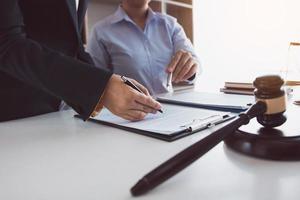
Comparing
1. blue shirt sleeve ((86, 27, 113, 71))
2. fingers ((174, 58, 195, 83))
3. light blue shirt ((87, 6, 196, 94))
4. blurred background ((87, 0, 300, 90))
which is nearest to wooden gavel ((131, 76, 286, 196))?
fingers ((174, 58, 195, 83))

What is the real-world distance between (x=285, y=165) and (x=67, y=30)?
649 millimetres

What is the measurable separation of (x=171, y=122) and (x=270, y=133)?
0.23 m

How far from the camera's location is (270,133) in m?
0.46

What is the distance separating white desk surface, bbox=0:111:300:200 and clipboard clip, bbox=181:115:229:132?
2 centimetres

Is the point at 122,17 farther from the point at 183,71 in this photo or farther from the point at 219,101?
A: the point at 219,101

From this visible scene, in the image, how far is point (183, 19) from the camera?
2.71 metres

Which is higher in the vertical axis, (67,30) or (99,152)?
(67,30)

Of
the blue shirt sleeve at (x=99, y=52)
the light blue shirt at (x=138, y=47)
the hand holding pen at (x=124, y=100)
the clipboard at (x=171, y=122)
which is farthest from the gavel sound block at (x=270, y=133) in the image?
the blue shirt sleeve at (x=99, y=52)

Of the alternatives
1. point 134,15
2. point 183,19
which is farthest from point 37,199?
point 183,19

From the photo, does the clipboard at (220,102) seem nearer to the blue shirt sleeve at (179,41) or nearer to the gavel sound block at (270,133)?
the gavel sound block at (270,133)

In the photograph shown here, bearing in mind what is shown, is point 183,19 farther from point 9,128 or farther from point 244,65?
point 9,128

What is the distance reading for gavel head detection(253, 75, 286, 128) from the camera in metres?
0.46

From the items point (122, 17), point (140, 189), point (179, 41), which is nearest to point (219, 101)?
point (140, 189)

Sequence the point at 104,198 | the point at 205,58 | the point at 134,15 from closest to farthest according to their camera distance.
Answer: the point at 104,198 → the point at 134,15 → the point at 205,58
